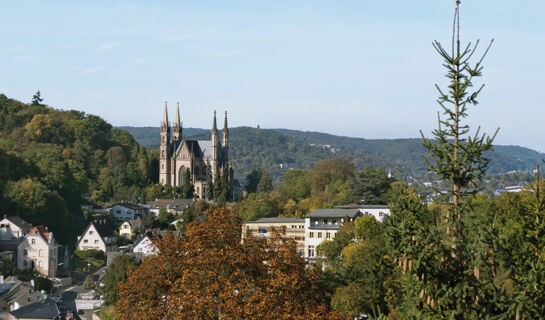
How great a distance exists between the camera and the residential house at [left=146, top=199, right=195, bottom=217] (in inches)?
3530

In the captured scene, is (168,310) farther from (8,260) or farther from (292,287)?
(8,260)

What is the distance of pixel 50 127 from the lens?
108688 mm

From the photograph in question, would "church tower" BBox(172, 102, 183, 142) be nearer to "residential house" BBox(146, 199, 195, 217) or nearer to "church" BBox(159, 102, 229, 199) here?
"church" BBox(159, 102, 229, 199)

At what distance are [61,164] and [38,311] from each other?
49.9 meters

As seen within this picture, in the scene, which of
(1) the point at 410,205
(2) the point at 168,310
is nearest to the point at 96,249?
(2) the point at 168,310

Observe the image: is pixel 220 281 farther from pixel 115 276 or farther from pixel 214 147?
pixel 214 147

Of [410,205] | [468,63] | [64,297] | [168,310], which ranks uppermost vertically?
[468,63]

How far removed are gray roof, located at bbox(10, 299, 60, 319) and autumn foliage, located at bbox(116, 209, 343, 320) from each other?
655 inches

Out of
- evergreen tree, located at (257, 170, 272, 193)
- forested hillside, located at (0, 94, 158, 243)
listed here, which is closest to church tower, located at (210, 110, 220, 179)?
forested hillside, located at (0, 94, 158, 243)

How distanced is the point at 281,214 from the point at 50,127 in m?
47.3

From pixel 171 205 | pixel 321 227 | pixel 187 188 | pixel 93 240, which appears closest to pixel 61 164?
pixel 171 205

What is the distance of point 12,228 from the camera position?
66.9m

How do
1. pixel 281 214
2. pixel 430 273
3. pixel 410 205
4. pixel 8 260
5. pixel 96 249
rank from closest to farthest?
pixel 430 273 < pixel 410 205 < pixel 8 260 < pixel 96 249 < pixel 281 214

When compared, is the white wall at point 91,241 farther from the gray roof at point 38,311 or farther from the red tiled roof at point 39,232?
the gray roof at point 38,311
